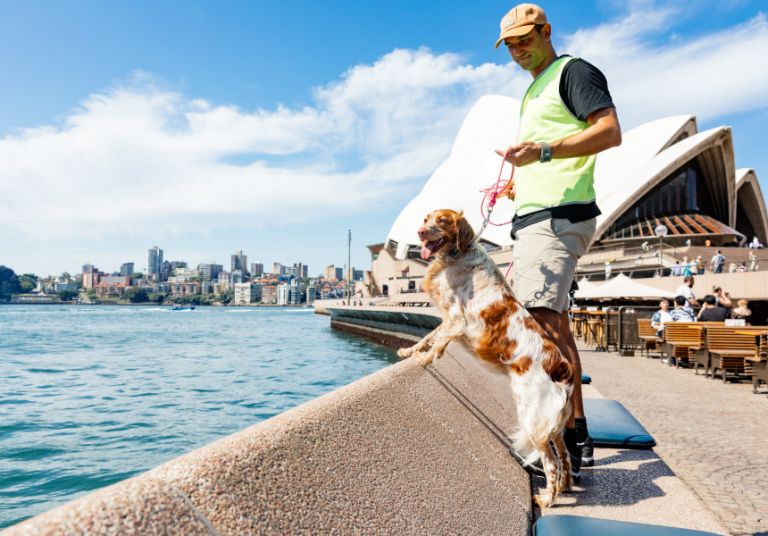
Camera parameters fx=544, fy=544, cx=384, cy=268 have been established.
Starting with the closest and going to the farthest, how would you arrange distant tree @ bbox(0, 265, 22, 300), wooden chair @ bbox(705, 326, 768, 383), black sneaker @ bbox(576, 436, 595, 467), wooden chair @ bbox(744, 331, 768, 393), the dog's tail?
the dog's tail < black sneaker @ bbox(576, 436, 595, 467) < wooden chair @ bbox(744, 331, 768, 393) < wooden chair @ bbox(705, 326, 768, 383) < distant tree @ bbox(0, 265, 22, 300)

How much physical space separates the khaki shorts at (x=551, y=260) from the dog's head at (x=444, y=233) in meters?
0.34

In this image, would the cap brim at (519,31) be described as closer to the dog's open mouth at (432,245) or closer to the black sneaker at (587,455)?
the dog's open mouth at (432,245)

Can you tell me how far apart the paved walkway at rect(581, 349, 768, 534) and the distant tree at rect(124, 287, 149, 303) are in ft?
641

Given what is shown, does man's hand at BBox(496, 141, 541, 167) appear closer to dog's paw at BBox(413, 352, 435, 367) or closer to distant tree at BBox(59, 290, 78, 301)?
dog's paw at BBox(413, 352, 435, 367)

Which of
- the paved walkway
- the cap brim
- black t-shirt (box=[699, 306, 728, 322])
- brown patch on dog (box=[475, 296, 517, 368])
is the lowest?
the paved walkway

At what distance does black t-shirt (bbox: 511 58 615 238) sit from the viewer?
271cm

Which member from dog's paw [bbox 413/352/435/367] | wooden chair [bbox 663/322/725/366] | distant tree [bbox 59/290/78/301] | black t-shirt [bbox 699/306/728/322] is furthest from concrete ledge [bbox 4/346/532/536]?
distant tree [bbox 59/290/78/301]

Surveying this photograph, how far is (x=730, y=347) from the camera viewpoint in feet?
29.6

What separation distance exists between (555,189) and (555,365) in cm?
93

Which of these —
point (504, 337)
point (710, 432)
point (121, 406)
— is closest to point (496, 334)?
point (504, 337)

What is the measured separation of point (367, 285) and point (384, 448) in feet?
289

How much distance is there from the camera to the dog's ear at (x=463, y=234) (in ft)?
9.31

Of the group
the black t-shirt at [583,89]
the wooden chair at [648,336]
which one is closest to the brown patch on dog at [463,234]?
the black t-shirt at [583,89]

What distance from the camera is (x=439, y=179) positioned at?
197ft
